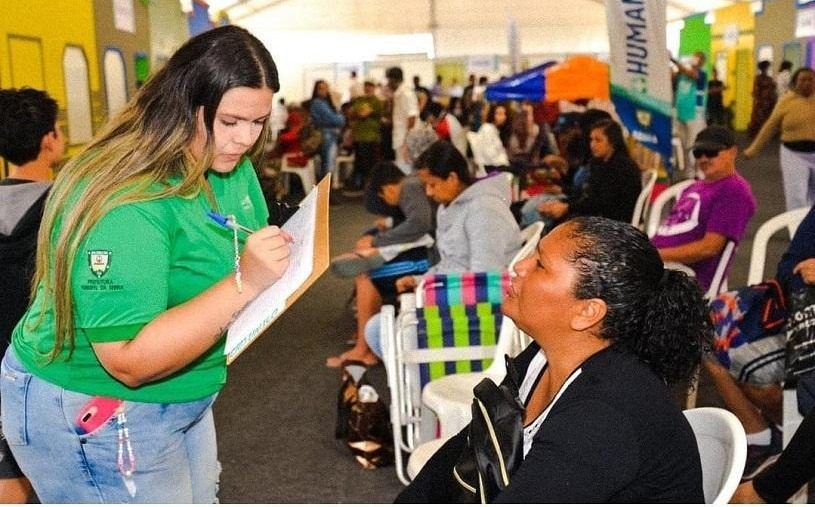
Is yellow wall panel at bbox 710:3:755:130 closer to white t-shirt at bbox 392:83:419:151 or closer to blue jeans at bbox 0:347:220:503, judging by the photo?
white t-shirt at bbox 392:83:419:151

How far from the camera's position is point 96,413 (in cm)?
139

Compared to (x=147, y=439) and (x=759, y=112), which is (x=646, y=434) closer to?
(x=147, y=439)

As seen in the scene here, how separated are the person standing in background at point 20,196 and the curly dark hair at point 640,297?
124 centimetres

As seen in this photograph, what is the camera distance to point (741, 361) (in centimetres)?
285

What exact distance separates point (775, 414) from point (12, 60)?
12.8 ft

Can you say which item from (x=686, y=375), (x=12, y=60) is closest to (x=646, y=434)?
(x=686, y=375)

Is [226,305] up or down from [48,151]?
down

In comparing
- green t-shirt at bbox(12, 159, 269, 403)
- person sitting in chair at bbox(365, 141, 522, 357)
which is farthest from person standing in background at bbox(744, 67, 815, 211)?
green t-shirt at bbox(12, 159, 269, 403)

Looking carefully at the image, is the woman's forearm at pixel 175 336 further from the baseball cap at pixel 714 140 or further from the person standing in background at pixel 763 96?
the person standing in background at pixel 763 96

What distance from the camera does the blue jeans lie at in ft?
4.60

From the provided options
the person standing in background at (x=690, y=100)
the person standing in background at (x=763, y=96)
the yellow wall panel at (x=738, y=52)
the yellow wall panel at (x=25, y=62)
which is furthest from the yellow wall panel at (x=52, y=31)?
the yellow wall panel at (x=738, y=52)

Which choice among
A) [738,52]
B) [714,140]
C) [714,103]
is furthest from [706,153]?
[738,52]

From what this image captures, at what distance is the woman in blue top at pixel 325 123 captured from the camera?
11.9 m

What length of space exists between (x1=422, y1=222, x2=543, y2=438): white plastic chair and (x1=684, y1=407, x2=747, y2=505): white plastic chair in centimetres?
98
